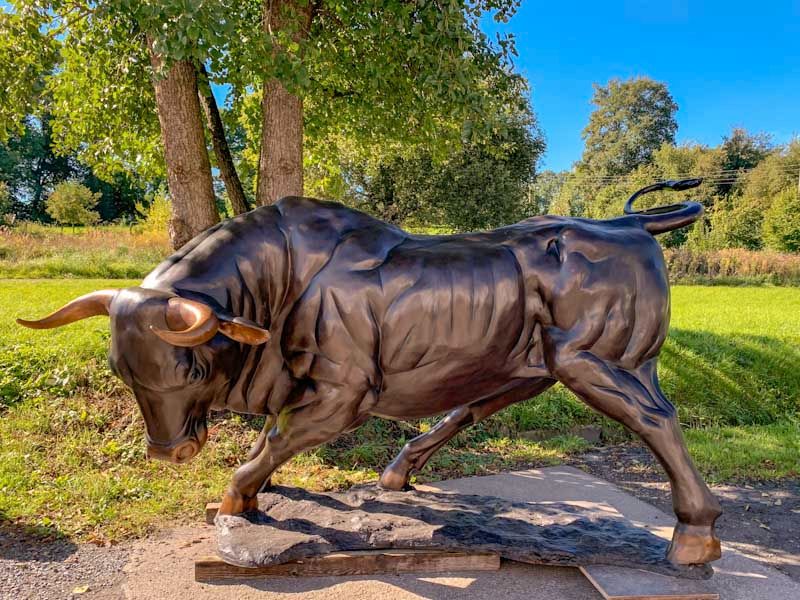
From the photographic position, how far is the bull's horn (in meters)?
2.03

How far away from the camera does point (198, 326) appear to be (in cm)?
204

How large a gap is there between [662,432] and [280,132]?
3971mm

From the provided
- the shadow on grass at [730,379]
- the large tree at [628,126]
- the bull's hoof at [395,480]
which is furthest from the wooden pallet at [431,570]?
the large tree at [628,126]

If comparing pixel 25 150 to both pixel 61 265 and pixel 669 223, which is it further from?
pixel 669 223

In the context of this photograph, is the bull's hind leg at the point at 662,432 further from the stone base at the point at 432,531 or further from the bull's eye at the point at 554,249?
the bull's eye at the point at 554,249

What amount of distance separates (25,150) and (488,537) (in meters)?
44.3

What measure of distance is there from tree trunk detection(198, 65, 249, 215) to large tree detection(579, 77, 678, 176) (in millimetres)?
48020

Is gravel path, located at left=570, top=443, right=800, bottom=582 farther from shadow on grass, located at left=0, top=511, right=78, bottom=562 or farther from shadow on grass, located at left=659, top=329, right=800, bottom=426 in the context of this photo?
shadow on grass, located at left=0, top=511, right=78, bottom=562

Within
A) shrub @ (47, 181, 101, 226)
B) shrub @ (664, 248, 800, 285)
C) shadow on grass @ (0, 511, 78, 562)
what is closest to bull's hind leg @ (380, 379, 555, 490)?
shadow on grass @ (0, 511, 78, 562)

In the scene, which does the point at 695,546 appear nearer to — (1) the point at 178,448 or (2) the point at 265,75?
(1) the point at 178,448

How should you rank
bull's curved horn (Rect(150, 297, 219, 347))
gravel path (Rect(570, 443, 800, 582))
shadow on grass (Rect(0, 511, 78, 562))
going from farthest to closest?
1. gravel path (Rect(570, 443, 800, 582))
2. shadow on grass (Rect(0, 511, 78, 562))
3. bull's curved horn (Rect(150, 297, 219, 347))

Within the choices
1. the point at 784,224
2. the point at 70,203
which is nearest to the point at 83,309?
the point at 70,203

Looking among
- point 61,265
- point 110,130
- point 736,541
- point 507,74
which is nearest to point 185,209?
point 110,130

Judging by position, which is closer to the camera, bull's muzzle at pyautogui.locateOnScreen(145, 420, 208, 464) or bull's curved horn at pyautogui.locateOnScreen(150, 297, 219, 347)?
bull's curved horn at pyautogui.locateOnScreen(150, 297, 219, 347)
